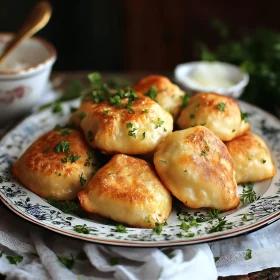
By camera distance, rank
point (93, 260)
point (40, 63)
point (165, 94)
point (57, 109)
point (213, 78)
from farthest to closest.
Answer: point (213, 78)
point (40, 63)
point (57, 109)
point (165, 94)
point (93, 260)

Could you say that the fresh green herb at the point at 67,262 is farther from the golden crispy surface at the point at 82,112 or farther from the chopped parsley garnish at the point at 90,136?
the golden crispy surface at the point at 82,112

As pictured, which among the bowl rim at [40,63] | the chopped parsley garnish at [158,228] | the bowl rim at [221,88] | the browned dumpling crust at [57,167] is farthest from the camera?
the bowl rim at [221,88]

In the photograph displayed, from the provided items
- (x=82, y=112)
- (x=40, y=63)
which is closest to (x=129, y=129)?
(x=82, y=112)

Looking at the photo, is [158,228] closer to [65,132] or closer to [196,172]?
[196,172]

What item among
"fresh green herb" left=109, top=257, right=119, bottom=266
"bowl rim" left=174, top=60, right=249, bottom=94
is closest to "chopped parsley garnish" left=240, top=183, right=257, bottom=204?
"fresh green herb" left=109, top=257, right=119, bottom=266

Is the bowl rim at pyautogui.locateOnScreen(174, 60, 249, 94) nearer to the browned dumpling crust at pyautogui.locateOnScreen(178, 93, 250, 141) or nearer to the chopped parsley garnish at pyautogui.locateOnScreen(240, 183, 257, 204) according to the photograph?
the browned dumpling crust at pyautogui.locateOnScreen(178, 93, 250, 141)

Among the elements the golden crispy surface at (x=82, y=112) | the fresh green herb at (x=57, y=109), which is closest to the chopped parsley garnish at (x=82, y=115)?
the golden crispy surface at (x=82, y=112)

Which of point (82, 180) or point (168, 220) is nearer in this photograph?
point (168, 220)
